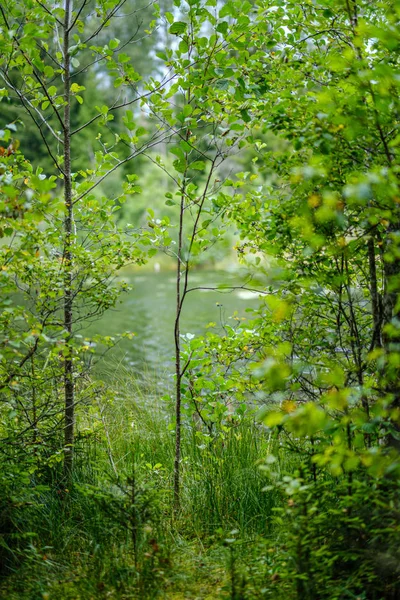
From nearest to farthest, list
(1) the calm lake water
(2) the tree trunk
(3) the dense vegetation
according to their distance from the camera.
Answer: (3) the dense vegetation → (2) the tree trunk → (1) the calm lake water

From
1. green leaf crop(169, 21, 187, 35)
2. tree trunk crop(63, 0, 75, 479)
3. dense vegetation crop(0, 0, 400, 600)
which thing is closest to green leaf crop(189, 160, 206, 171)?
dense vegetation crop(0, 0, 400, 600)

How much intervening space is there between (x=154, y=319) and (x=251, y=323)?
40.1 ft

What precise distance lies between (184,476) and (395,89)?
262cm

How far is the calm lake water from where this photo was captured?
9.45 meters

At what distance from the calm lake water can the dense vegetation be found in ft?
12.1

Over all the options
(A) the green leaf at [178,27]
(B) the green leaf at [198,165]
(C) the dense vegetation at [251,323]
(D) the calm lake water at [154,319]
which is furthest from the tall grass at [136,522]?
(D) the calm lake water at [154,319]

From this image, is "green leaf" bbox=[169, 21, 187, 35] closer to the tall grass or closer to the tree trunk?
the tree trunk

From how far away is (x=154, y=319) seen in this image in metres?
15.2

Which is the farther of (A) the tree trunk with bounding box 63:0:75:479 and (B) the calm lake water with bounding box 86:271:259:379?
(B) the calm lake water with bounding box 86:271:259:379

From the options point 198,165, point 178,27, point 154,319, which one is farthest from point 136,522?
point 154,319

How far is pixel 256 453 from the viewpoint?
12.4 feet

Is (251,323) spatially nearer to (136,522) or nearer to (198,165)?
(198,165)

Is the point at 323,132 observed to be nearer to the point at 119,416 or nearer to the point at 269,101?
the point at 269,101

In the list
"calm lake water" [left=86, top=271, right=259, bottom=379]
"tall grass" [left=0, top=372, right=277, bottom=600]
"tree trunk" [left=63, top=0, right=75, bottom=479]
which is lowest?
"tall grass" [left=0, top=372, right=277, bottom=600]
